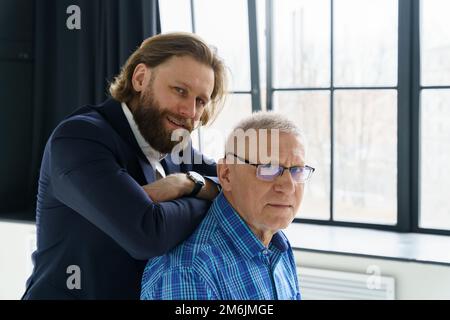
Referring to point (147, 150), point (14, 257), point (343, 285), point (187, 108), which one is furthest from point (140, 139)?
point (14, 257)

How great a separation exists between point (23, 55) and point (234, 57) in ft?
5.06

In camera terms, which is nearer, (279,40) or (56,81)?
(279,40)

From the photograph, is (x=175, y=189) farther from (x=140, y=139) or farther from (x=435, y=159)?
(x=435, y=159)

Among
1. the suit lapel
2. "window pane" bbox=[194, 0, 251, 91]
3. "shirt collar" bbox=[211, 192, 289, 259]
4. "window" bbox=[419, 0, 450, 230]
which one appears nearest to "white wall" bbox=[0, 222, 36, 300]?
"window pane" bbox=[194, 0, 251, 91]

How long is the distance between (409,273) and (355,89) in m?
1.22

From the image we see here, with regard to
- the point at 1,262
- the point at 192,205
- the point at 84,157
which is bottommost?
the point at 1,262

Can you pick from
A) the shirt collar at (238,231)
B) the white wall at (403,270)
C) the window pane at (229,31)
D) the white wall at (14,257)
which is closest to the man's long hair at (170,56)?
the shirt collar at (238,231)

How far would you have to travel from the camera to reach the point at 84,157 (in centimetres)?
150

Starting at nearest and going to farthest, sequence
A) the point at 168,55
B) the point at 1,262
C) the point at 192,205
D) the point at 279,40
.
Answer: the point at 192,205
the point at 168,55
the point at 279,40
the point at 1,262

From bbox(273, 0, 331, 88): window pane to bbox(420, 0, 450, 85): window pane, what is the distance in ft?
1.87

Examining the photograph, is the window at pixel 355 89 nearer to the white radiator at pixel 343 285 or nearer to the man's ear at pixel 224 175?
the white radiator at pixel 343 285

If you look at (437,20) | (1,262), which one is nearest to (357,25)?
(437,20)

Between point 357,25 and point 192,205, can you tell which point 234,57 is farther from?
point 192,205

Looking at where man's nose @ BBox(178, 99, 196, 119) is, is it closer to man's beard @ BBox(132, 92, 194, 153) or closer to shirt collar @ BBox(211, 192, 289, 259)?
man's beard @ BBox(132, 92, 194, 153)
